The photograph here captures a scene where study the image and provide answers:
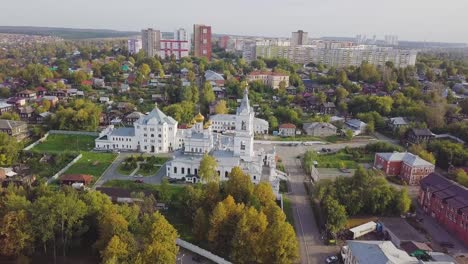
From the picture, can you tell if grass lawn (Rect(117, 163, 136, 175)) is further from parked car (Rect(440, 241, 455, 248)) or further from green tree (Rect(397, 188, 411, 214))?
parked car (Rect(440, 241, 455, 248))

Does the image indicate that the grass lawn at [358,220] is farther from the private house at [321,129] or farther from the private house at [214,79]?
the private house at [214,79]

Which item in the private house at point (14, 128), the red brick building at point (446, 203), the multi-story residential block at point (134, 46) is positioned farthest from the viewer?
the multi-story residential block at point (134, 46)

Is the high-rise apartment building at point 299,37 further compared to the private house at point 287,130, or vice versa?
the high-rise apartment building at point 299,37

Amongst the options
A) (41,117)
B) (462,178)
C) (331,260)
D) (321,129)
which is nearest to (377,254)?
(331,260)

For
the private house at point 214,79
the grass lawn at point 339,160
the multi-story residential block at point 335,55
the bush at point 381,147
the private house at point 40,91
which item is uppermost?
the multi-story residential block at point 335,55

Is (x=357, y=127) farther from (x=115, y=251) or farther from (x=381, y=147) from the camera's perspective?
(x=115, y=251)

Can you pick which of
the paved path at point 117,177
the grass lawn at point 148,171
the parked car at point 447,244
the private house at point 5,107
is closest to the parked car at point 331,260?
the parked car at point 447,244

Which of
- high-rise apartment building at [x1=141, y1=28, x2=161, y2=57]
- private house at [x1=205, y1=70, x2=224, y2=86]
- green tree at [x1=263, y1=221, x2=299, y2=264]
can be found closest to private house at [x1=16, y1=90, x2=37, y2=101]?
private house at [x1=205, y1=70, x2=224, y2=86]
